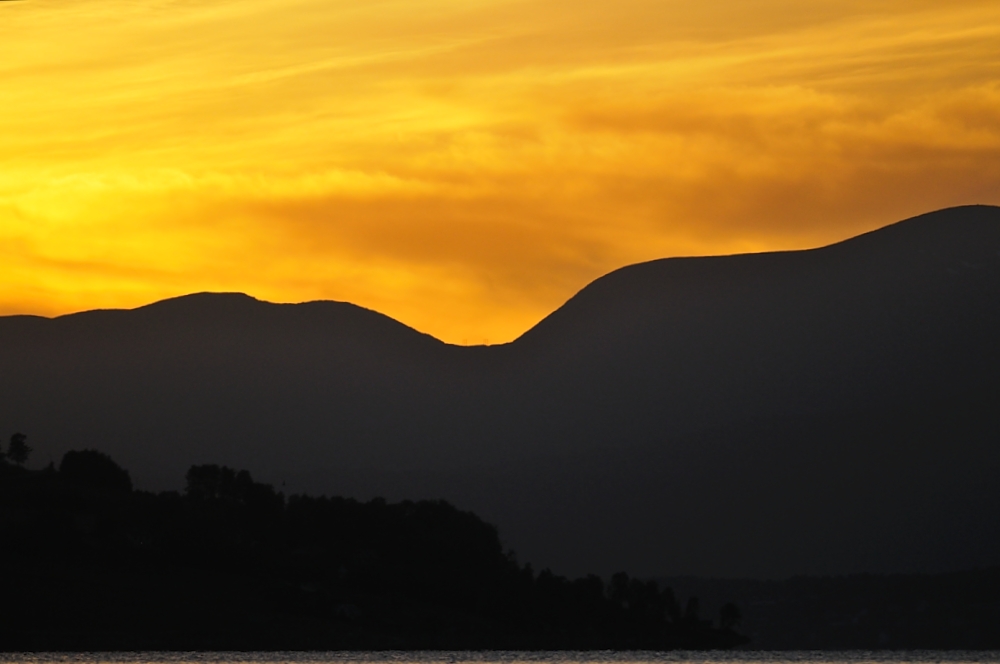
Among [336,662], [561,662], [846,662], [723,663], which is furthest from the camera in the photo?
[846,662]

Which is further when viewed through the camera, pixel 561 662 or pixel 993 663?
pixel 993 663

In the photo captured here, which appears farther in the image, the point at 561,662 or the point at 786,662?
the point at 786,662

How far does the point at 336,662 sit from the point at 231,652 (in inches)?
1762

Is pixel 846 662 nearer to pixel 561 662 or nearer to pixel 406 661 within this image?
pixel 561 662

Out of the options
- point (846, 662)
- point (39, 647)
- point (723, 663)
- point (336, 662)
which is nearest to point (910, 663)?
point (846, 662)

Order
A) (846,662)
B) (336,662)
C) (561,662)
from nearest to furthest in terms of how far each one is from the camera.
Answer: (336,662)
(561,662)
(846,662)

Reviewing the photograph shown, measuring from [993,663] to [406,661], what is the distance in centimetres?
8250

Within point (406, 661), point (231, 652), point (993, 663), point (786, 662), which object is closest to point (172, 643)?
point (231, 652)

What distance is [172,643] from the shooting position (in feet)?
655

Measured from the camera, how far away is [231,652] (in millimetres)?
194750

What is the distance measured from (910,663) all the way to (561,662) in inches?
1976

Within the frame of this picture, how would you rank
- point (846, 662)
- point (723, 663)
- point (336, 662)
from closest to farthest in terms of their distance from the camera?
point (336, 662) → point (723, 663) → point (846, 662)

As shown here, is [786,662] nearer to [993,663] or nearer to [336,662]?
[993,663]

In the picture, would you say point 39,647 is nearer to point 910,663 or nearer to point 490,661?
point 490,661
